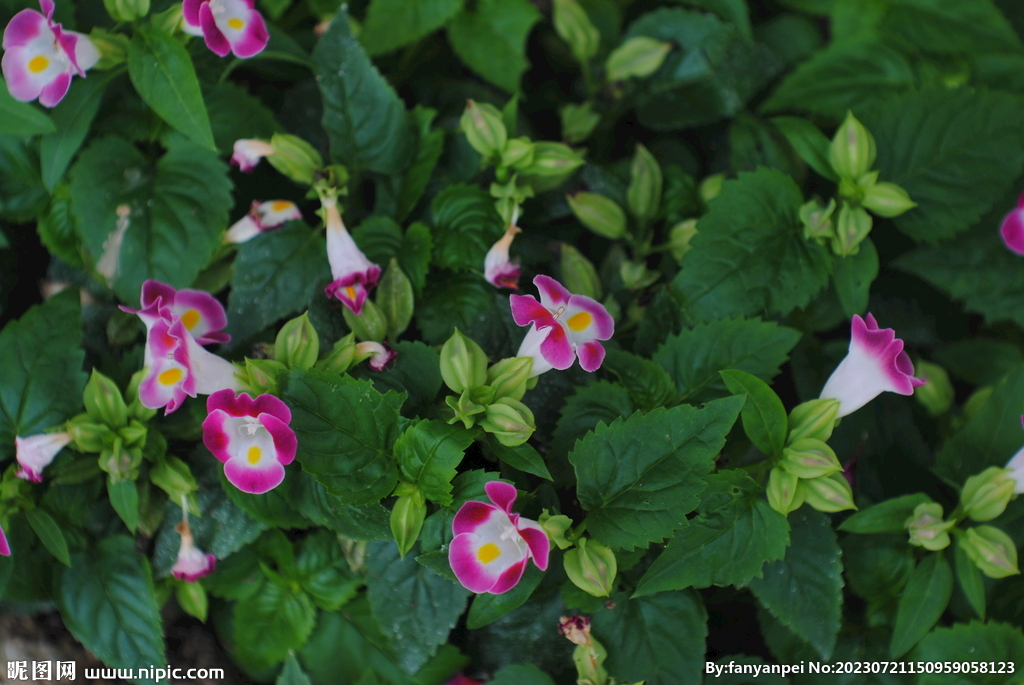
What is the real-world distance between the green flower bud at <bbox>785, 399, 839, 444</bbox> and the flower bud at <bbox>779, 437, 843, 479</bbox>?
0.04 feet

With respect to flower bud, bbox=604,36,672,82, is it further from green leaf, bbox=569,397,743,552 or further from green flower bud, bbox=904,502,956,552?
green flower bud, bbox=904,502,956,552

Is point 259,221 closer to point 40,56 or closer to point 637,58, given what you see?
point 40,56

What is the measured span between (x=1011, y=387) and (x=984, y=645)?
375 millimetres

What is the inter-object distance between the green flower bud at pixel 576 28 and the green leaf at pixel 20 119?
0.89m

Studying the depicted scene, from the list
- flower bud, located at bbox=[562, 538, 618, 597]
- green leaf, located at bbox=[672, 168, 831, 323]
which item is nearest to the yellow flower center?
flower bud, located at bbox=[562, 538, 618, 597]

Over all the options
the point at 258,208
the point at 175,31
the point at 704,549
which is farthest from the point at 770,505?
the point at 175,31

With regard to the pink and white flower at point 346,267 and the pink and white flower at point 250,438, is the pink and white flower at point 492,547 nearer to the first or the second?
the pink and white flower at point 250,438

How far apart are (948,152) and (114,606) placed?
1.48 meters

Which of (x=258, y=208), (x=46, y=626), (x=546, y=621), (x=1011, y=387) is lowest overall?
(x=46, y=626)

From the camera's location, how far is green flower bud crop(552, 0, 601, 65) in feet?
4.64

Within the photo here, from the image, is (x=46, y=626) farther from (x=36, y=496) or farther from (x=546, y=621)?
(x=546, y=621)

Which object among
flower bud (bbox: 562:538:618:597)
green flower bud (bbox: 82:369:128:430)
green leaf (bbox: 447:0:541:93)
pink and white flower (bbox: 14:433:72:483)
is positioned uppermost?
green leaf (bbox: 447:0:541:93)

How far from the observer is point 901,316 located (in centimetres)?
139

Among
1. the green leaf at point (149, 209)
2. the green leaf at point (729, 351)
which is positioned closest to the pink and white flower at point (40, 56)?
the green leaf at point (149, 209)
